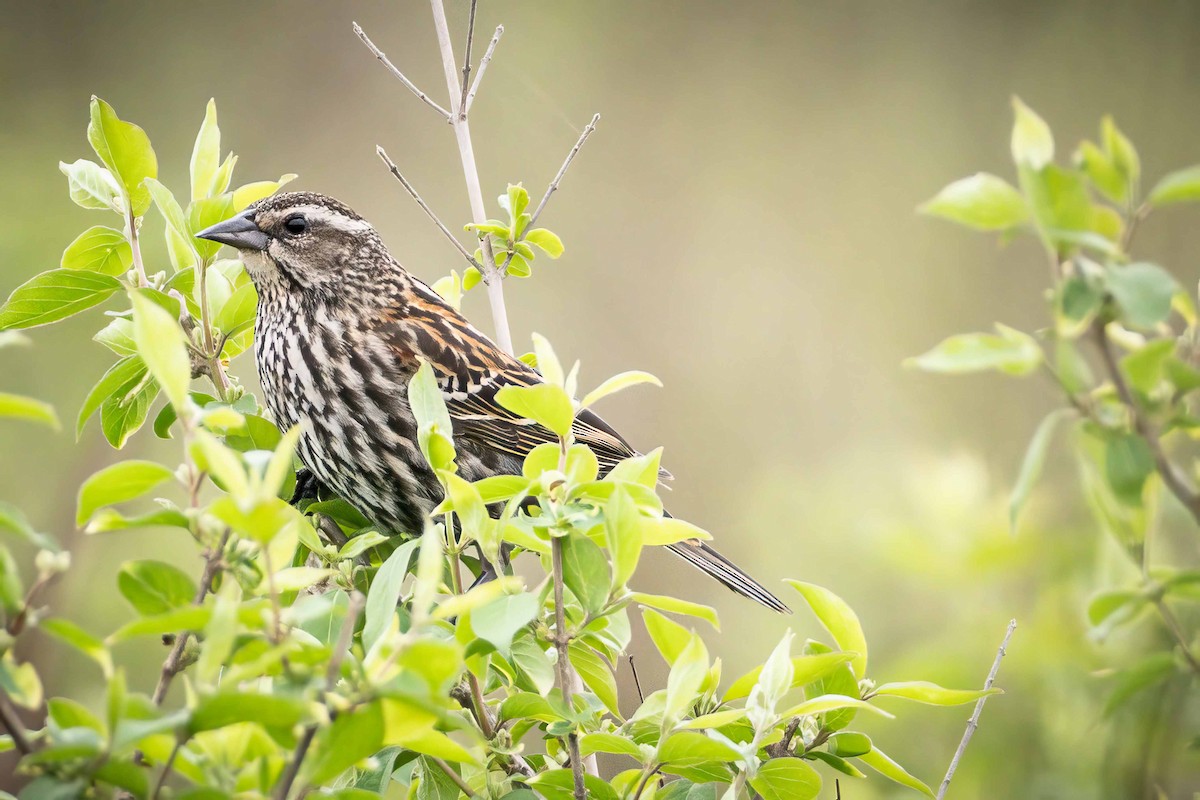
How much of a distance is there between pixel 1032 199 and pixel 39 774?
0.83m

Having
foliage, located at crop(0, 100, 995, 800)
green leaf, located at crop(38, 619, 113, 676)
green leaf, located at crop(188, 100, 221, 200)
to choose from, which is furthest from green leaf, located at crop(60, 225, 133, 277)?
green leaf, located at crop(38, 619, 113, 676)

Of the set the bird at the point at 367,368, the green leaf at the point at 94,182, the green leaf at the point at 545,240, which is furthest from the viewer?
the bird at the point at 367,368

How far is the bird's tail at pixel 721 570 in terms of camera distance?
2.40m

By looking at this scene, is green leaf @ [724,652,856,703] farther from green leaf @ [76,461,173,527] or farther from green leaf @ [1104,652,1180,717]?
green leaf @ [76,461,173,527]

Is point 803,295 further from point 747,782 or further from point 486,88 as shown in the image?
point 747,782

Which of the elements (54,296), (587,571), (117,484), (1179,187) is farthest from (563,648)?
(54,296)

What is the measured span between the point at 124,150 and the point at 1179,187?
51.3 inches

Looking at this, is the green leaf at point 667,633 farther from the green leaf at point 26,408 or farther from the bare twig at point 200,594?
the green leaf at point 26,408

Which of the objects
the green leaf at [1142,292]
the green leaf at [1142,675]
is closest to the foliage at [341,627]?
the green leaf at [1142,675]

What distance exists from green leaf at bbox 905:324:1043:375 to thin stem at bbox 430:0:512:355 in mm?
1183

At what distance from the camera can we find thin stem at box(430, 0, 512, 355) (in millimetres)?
1916

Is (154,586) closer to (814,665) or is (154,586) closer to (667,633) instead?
(667,633)

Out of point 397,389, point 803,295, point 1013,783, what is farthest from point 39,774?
point 803,295

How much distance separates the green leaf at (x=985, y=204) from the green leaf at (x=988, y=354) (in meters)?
0.08
